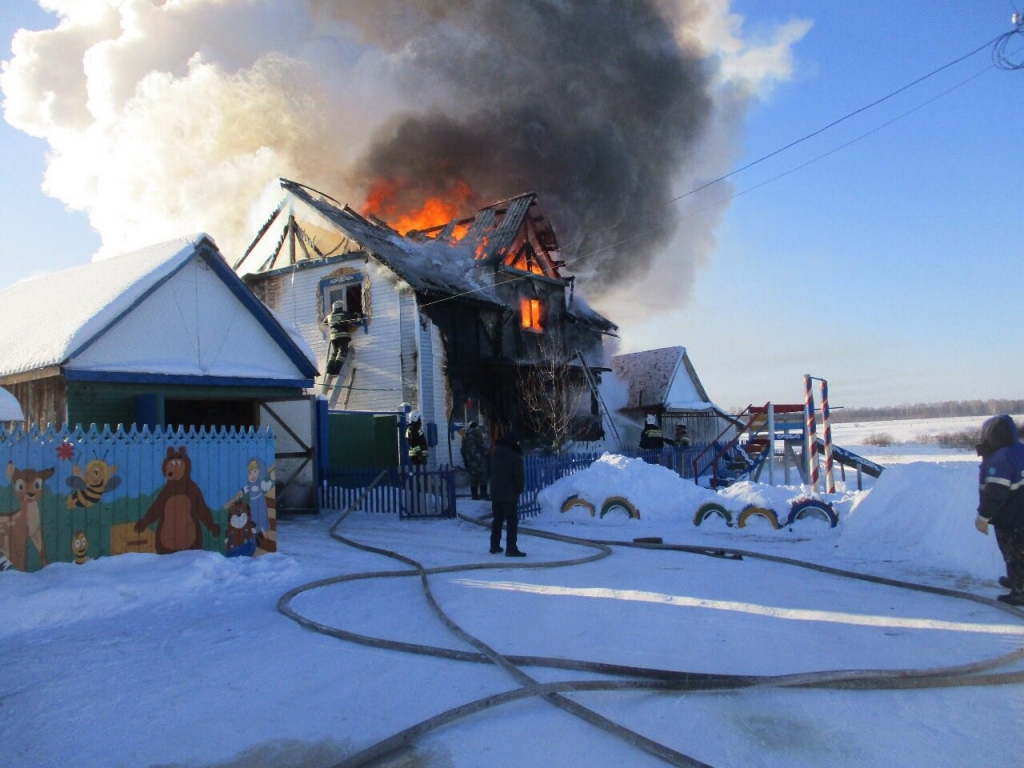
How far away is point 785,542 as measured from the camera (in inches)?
395

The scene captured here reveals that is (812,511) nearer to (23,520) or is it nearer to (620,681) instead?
(620,681)

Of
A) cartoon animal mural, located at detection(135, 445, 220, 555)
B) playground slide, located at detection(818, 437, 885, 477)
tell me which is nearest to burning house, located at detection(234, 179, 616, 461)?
playground slide, located at detection(818, 437, 885, 477)

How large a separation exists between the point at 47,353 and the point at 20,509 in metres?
3.81

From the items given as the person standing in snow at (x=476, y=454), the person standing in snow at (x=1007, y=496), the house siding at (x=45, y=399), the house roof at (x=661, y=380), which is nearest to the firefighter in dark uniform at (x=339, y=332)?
the person standing in snow at (x=476, y=454)

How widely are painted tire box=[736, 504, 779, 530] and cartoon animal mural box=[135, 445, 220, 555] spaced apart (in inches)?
312

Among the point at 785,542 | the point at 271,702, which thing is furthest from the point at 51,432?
the point at 785,542

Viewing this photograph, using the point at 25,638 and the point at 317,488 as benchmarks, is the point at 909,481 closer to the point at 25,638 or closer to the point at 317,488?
the point at 25,638

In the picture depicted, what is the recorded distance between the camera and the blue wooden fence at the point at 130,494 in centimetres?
693

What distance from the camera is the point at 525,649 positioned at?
5035mm

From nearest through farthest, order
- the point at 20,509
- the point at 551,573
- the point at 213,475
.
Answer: the point at 20,509
the point at 551,573
the point at 213,475

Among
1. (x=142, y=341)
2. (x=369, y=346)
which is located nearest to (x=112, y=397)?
(x=142, y=341)

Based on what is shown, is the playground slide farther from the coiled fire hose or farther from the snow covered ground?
the coiled fire hose

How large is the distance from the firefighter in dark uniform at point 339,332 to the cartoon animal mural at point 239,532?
44.7ft

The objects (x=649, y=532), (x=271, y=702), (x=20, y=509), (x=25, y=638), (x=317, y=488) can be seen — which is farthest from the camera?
(x=317, y=488)
